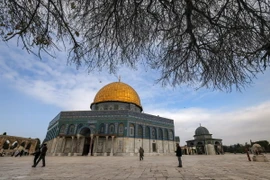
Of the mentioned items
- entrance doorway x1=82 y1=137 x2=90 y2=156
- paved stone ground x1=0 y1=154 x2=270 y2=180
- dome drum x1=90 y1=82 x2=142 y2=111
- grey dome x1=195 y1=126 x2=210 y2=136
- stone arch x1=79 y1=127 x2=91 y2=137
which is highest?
dome drum x1=90 y1=82 x2=142 y2=111

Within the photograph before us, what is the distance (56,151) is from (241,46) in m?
27.4

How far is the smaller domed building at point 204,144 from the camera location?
1622 inches

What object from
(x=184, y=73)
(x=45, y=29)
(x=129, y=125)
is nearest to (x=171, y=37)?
(x=184, y=73)

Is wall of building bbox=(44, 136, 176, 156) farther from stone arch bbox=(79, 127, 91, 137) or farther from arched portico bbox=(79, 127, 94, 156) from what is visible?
stone arch bbox=(79, 127, 91, 137)

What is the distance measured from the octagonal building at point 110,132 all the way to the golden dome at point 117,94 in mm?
185

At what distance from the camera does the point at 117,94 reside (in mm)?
30875

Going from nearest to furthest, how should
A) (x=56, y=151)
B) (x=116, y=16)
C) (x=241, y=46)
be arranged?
(x=116, y=16) → (x=241, y=46) → (x=56, y=151)

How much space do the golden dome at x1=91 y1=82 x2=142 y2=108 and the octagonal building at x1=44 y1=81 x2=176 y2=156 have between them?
0.61ft

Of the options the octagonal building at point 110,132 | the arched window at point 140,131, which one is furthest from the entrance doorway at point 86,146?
the arched window at point 140,131

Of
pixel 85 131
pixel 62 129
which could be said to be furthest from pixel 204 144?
pixel 62 129

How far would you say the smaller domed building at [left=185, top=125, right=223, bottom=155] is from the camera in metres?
41.2

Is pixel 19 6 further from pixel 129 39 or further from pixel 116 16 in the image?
pixel 129 39

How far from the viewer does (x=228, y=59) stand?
4723 millimetres

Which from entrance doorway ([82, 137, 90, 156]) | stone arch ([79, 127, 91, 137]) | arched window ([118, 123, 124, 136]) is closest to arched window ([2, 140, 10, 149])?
stone arch ([79, 127, 91, 137])
